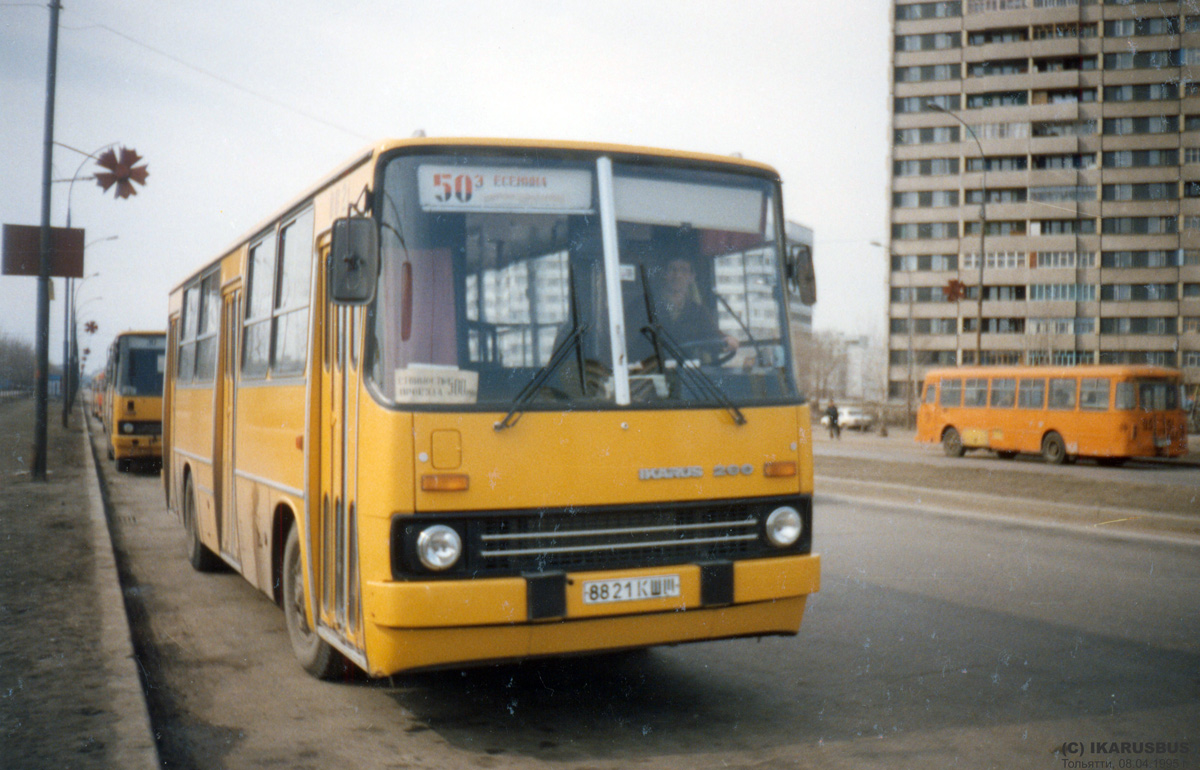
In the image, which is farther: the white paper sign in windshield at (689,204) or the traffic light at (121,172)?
the traffic light at (121,172)

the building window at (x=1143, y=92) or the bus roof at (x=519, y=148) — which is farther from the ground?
the building window at (x=1143, y=92)

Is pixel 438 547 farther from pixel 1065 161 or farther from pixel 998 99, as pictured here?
pixel 998 99

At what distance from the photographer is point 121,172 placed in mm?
13578

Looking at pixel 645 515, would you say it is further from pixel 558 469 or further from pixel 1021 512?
pixel 1021 512

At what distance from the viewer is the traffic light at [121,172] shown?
13258 mm

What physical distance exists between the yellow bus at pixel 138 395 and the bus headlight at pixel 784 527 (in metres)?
19.8

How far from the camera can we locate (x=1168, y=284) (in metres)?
89.8

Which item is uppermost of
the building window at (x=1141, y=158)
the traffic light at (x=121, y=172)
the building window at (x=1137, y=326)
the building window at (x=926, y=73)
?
the building window at (x=926, y=73)

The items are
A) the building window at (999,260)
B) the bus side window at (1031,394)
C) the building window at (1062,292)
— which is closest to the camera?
the bus side window at (1031,394)

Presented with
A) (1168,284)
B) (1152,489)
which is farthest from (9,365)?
(1152,489)

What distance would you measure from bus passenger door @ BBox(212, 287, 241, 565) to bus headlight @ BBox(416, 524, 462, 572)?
3.86m

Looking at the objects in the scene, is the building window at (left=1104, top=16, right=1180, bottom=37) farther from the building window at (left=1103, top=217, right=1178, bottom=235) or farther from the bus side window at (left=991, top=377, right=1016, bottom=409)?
the bus side window at (left=991, top=377, right=1016, bottom=409)

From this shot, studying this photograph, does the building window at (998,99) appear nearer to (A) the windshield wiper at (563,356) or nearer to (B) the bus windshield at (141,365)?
(B) the bus windshield at (141,365)

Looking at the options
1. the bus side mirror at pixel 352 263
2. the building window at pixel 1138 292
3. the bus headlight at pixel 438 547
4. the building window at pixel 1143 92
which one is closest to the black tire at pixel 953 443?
the bus headlight at pixel 438 547
